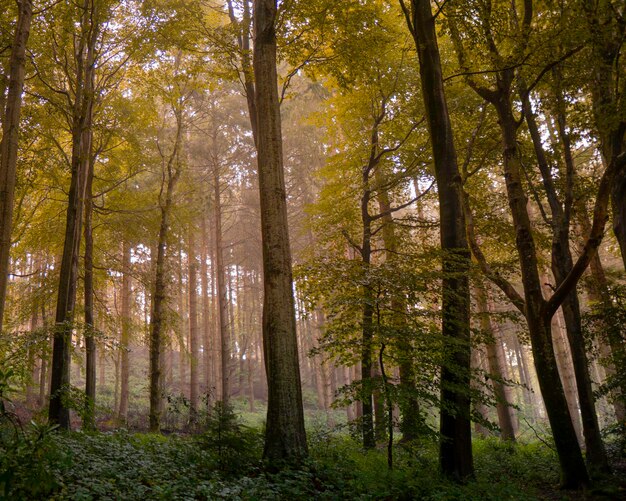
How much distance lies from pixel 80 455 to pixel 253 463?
7.03 feet

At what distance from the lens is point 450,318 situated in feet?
22.6

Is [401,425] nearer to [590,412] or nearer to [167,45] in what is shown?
[590,412]

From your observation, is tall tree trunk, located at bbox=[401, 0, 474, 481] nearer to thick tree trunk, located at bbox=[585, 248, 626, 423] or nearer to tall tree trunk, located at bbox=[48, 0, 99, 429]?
thick tree trunk, located at bbox=[585, 248, 626, 423]

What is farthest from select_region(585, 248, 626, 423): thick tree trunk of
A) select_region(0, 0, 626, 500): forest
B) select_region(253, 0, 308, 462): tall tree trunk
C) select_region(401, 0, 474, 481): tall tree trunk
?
select_region(253, 0, 308, 462): tall tree trunk

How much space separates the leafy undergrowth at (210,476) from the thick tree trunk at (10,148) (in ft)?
7.31

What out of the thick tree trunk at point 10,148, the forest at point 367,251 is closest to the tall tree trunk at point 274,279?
the forest at point 367,251

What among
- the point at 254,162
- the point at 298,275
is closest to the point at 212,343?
the point at 254,162

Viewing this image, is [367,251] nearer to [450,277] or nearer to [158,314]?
[450,277]

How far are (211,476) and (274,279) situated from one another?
2.66m

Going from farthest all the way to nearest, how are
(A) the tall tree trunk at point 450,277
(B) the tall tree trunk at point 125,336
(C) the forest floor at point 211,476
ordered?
(B) the tall tree trunk at point 125,336 < (A) the tall tree trunk at point 450,277 < (C) the forest floor at point 211,476

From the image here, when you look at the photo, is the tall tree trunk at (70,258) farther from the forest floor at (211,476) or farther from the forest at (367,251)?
the forest floor at (211,476)

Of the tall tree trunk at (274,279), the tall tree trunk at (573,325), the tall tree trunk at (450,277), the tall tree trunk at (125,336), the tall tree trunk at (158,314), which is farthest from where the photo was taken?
the tall tree trunk at (125,336)

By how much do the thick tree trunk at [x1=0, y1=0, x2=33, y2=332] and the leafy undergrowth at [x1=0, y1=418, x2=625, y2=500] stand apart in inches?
87.7

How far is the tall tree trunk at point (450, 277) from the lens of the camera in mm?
6414
